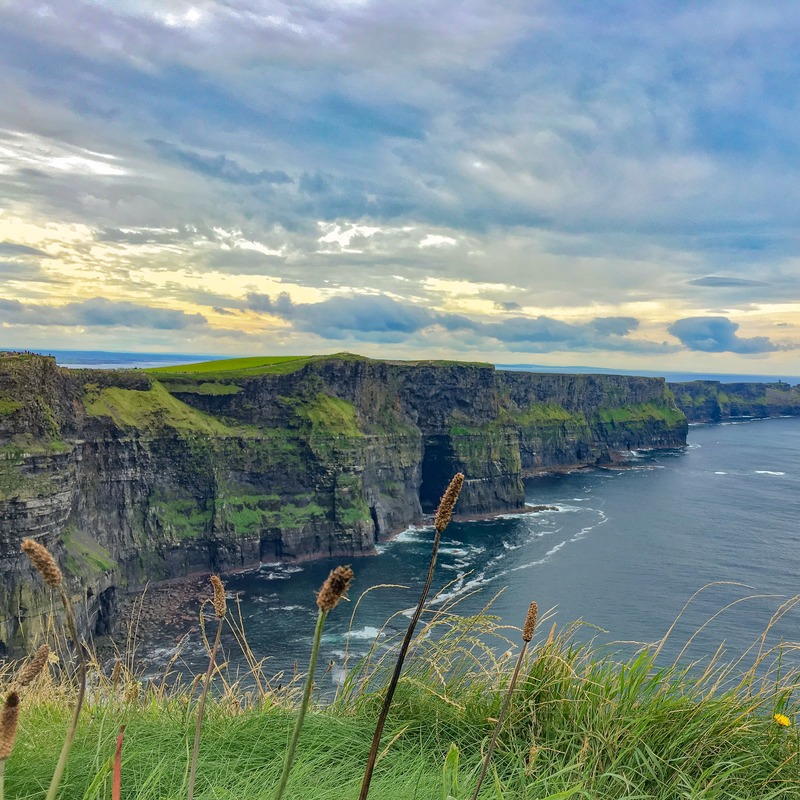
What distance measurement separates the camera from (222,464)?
8019 centimetres

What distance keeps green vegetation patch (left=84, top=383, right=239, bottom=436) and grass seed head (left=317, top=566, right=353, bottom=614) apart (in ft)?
233

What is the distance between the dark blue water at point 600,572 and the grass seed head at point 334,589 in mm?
30260

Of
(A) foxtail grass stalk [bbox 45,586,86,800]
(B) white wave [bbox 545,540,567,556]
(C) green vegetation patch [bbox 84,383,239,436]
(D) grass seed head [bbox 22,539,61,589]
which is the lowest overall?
(B) white wave [bbox 545,540,567,556]

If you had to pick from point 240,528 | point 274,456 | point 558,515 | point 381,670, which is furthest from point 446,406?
point 381,670

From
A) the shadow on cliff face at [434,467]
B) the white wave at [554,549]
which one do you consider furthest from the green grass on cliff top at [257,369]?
the white wave at [554,549]

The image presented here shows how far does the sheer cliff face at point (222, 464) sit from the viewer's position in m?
48.5

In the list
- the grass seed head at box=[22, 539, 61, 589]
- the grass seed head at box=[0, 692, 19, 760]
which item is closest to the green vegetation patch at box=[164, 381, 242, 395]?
the grass seed head at box=[22, 539, 61, 589]

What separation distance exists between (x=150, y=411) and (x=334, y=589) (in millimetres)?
79215

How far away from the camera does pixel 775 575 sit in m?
65.1

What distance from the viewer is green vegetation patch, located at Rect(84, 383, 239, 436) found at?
69312 mm

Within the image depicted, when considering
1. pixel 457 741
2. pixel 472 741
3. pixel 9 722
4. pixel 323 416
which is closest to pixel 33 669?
pixel 9 722

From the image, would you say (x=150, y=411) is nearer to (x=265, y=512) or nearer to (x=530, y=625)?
(x=265, y=512)

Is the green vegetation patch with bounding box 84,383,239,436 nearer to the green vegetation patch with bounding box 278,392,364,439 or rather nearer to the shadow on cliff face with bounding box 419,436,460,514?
the green vegetation patch with bounding box 278,392,364,439

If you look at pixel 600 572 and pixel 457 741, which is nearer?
pixel 457 741
